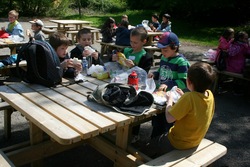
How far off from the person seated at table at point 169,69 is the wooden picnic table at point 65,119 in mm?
571

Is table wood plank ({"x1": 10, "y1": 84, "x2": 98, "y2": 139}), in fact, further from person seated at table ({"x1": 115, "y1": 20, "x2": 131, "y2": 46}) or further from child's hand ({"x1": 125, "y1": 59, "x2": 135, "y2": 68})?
person seated at table ({"x1": 115, "y1": 20, "x2": 131, "y2": 46})

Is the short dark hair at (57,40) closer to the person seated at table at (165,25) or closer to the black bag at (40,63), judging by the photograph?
the black bag at (40,63)

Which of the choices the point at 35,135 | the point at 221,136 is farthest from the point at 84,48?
the point at 221,136

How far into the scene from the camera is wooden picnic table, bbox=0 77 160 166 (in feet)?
6.75

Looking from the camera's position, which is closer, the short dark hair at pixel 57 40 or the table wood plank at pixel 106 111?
the table wood plank at pixel 106 111

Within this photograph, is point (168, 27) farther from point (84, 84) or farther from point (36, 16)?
point (36, 16)

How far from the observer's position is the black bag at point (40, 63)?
9.21 feet

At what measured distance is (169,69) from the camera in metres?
3.24

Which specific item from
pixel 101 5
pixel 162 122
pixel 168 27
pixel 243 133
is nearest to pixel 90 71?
pixel 162 122

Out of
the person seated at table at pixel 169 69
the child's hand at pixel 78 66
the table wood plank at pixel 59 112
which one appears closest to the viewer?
the table wood plank at pixel 59 112

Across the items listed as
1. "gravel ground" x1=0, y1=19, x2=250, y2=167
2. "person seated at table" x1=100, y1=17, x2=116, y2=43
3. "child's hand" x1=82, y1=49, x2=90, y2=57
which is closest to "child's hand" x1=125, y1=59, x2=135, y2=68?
"child's hand" x1=82, y1=49, x2=90, y2=57

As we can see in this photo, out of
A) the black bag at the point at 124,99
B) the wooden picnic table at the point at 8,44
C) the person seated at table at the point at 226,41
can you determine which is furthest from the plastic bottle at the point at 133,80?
the wooden picnic table at the point at 8,44

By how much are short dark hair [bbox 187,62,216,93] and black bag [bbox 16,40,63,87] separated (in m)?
1.33

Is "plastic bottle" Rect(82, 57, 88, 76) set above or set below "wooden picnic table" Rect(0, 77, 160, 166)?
above
